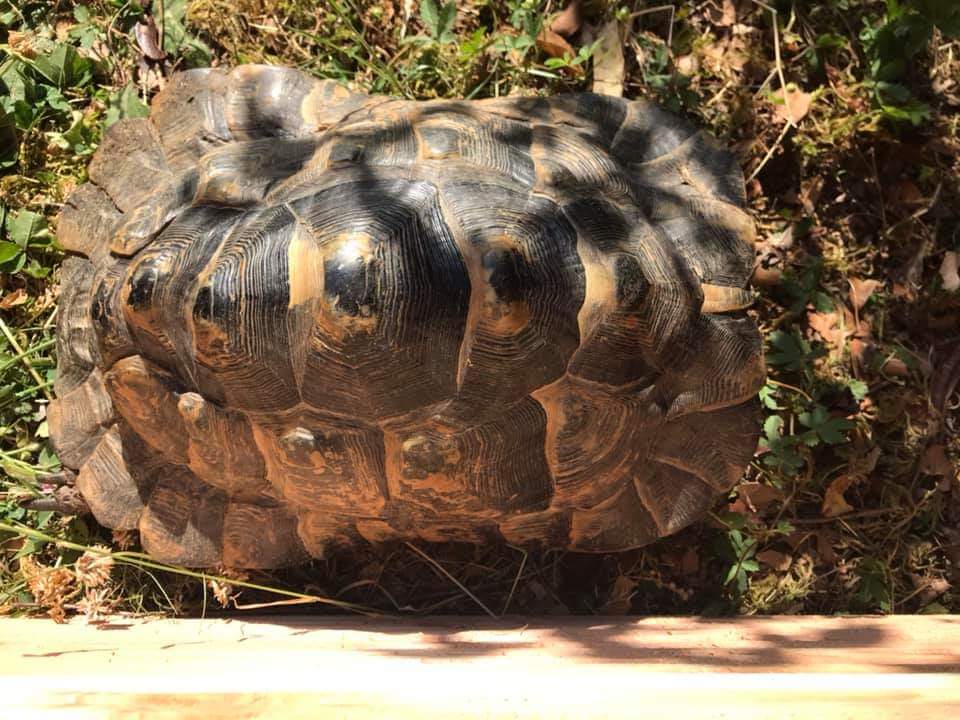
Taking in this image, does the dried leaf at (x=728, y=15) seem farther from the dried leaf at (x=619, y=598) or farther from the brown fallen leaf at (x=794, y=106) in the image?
the dried leaf at (x=619, y=598)

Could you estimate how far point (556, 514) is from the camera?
8.62 ft

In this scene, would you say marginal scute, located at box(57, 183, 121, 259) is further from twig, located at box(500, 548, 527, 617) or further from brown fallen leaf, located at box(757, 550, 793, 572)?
brown fallen leaf, located at box(757, 550, 793, 572)

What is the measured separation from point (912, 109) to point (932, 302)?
0.80 metres

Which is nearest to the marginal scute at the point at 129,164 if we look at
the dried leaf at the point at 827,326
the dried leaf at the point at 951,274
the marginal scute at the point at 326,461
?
the marginal scute at the point at 326,461

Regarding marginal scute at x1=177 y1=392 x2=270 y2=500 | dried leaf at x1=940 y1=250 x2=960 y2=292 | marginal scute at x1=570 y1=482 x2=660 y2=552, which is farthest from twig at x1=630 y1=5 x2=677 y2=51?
marginal scute at x1=177 y1=392 x2=270 y2=500

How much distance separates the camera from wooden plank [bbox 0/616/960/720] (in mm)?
1628

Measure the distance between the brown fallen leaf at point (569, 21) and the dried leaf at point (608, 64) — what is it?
14 cm

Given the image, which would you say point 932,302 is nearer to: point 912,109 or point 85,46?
point 912,109

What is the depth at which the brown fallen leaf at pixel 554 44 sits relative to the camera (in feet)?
11.4

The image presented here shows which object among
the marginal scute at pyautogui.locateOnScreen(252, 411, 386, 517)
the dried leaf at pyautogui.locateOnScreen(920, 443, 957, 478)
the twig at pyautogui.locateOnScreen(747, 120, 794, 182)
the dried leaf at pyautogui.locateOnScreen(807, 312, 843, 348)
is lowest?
the dried leaf at pyautogui.locateOnScreen(920, 443, 957, 478)

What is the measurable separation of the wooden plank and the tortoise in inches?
13.0

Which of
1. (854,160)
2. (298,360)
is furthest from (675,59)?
(298,360)

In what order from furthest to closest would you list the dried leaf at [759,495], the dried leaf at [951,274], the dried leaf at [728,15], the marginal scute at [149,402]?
the dried leaf at [728,15] < the dried leaf at [951,274] < the dried leaf at [759,495] < the marginal scute at [149,402]

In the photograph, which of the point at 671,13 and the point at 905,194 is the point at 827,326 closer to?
the point at 905,194
